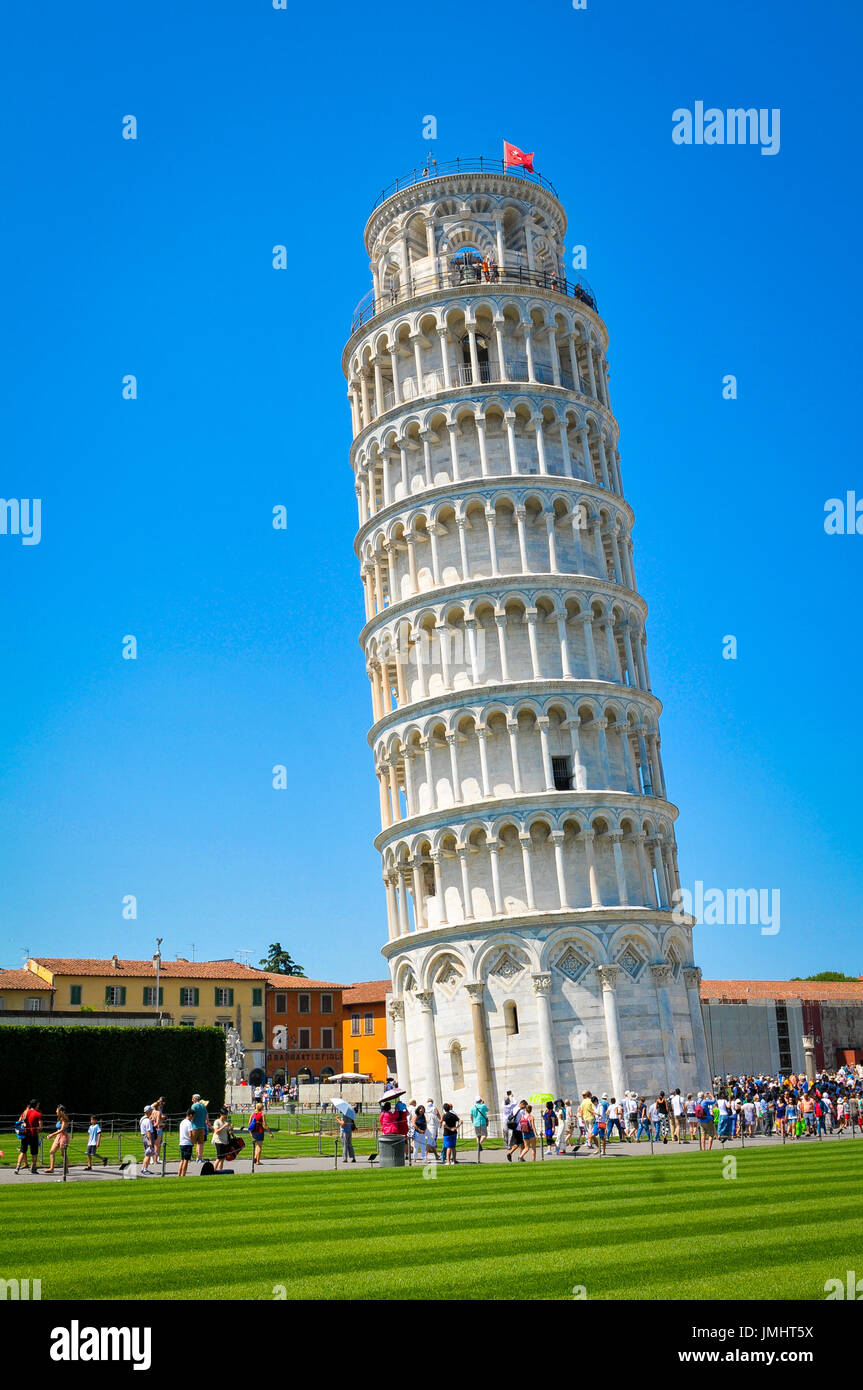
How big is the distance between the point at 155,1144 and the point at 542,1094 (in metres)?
17.1

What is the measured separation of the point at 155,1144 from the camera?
102 feet

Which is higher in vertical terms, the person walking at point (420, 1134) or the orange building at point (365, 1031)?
the orange building at point (365, 1031)

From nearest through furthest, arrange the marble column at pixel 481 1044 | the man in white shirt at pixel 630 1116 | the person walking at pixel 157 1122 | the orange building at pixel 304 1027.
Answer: the person walking at pixel 157 1122 < the man in white shirt at pixel 630 1116 < the marble column at pixel 481 1044 < the orange building at pixel 304 1027

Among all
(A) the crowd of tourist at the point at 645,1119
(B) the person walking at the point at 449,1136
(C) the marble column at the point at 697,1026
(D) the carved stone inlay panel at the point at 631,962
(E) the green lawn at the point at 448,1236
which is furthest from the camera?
(C) the marble column at the point at 697,1026

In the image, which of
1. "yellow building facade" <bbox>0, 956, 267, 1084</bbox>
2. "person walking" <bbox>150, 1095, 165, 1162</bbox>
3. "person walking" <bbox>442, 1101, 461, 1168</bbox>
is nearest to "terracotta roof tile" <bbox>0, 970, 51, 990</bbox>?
"yellow building facade" <bbox>0, 956, 267, 1084</bbox>

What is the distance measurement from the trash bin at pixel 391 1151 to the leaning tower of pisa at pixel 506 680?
17652 mm

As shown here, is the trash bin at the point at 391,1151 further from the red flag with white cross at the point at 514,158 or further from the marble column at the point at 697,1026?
the red flag with white cross at the point at 514,158

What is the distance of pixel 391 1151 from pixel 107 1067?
1069 inches

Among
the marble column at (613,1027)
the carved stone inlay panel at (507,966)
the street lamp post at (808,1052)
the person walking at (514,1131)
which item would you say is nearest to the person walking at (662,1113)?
the marble column at (613,1027)

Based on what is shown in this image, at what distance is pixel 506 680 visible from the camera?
52375 mm

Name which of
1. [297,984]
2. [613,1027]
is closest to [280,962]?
[297,984]

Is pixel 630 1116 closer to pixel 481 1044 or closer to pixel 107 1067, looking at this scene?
Answer: pixel 481 1044

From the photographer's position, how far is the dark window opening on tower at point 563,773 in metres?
52.4
